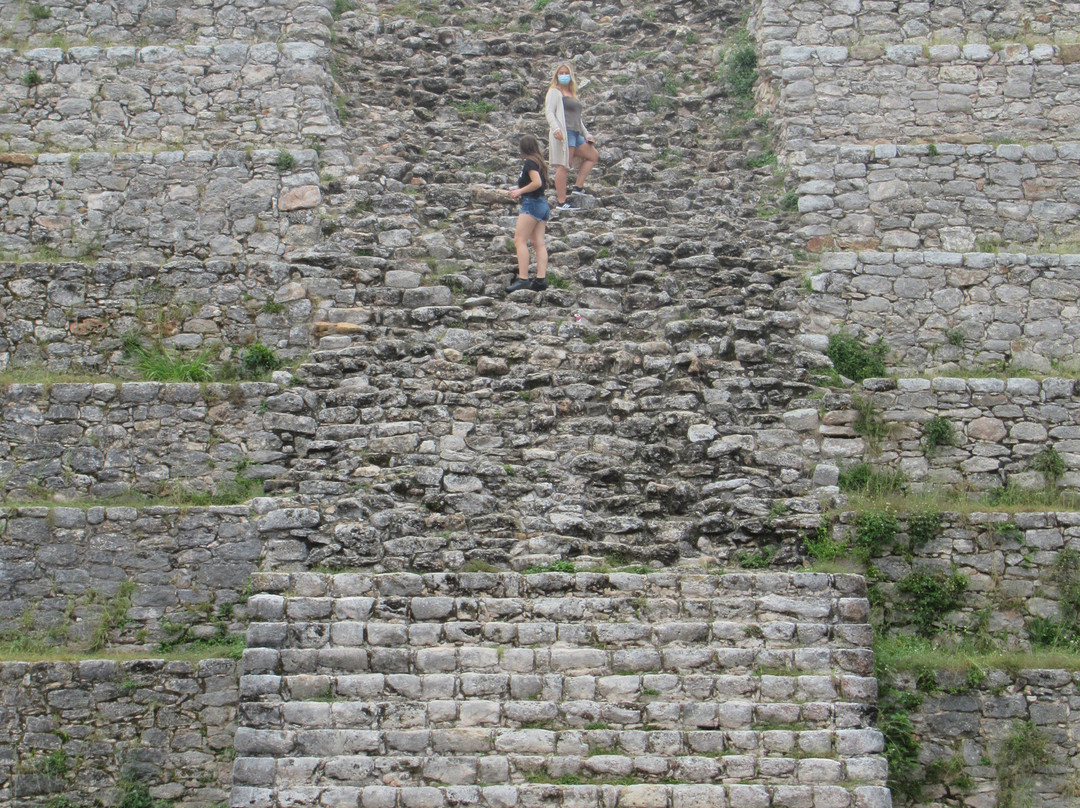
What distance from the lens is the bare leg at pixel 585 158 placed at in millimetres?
12555

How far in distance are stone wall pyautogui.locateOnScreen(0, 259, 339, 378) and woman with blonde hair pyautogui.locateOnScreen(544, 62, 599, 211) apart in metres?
2.51

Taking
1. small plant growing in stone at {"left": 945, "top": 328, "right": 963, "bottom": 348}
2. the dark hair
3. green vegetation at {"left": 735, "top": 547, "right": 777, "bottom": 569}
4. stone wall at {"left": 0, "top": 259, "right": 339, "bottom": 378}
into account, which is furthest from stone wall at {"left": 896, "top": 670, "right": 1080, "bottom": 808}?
stone wall at {"left": 0, "top": 259, "right": 339, "bottom": 378}

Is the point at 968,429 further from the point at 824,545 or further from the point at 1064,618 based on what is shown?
the point at 824,545

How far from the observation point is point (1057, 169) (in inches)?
477

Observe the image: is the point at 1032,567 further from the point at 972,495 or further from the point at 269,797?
the point at 269,797

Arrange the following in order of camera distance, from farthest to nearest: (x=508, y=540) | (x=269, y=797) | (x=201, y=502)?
(x=201, y=502) < (x=508, y=540) < (x=269, y=797)

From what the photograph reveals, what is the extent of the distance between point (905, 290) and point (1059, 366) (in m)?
1.57

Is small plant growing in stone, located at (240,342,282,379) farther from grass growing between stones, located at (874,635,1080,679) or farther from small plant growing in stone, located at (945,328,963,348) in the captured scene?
small plant growing in stone, located at (945,328,963,348)

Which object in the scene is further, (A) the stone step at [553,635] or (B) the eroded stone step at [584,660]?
(A) the stone step at [553,635]

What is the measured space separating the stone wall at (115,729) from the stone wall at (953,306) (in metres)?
6.40

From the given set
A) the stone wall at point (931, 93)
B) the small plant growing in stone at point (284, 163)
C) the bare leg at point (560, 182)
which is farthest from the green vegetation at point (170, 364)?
the stone wall at point (931, 93)

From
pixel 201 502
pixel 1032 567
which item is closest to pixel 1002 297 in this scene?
pixel 1032 567

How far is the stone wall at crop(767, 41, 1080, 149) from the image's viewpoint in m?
12.6

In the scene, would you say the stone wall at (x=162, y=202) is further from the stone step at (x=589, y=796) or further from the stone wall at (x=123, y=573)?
the stone step at (x=589, y=796)
